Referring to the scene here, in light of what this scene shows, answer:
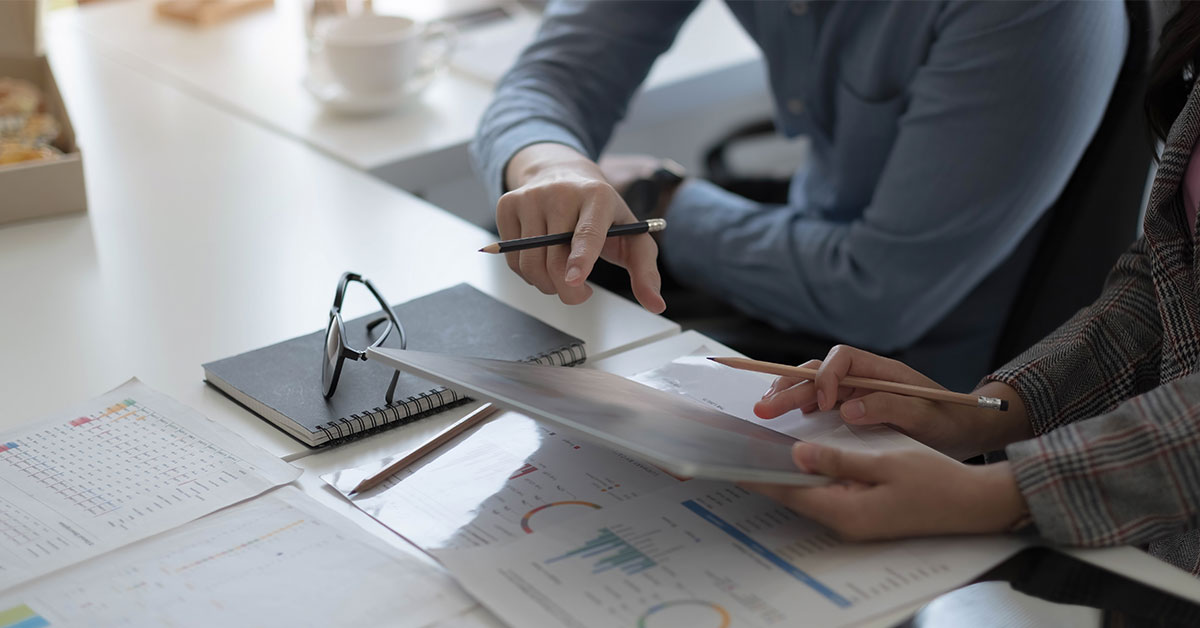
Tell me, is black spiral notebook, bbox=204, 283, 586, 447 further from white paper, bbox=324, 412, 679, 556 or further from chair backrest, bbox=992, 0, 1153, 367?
chair backrest, bbox=992, 0, 1153, 367

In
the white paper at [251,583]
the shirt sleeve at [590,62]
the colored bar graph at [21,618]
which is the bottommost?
the colored bar graph at [21,618]

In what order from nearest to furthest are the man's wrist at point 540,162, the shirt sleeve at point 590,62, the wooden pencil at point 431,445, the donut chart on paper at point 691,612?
the donut chart on paper at point 691,612, the wooden pencil at point 431,445, the man's wrist at point 540,162, the shirt sleeve at point 590,62

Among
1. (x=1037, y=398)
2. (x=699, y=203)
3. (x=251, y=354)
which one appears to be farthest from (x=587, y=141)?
(x=1037, y=398)

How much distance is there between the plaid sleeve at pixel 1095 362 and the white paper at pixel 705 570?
217mm

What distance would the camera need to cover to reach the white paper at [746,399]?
83cm

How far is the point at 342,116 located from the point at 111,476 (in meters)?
0.88

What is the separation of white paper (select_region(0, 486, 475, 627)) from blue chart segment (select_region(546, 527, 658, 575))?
0.25 feet

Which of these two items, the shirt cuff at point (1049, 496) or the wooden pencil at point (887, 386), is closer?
the shirt cuff at point (1049, 496)

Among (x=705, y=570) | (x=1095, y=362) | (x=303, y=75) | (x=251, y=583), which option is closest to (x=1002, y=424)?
(x=1095, y=362)

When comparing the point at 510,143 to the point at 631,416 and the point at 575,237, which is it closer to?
the point at 575,237

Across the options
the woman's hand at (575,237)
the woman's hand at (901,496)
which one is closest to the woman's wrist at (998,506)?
the woman's hand at (901,496)

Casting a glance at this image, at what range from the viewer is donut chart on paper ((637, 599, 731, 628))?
25.8 inches

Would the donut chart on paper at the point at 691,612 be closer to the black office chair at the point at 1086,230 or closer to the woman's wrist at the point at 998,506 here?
the woman's wrist at the point at 998,506

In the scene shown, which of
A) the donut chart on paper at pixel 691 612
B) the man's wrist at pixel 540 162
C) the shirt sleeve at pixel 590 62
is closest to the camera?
the donut chart on paper at pixel 691 612
